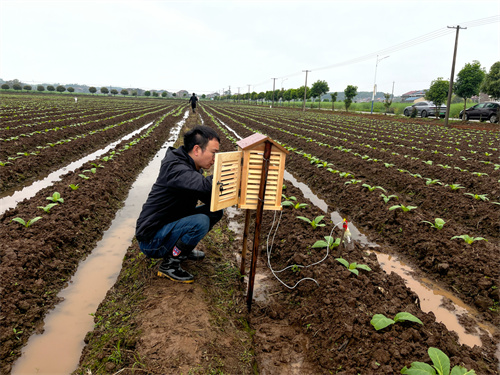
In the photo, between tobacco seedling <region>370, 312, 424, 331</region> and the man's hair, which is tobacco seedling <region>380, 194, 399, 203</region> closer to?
tobacco seedling <region>370, 312, 424, 331</region>

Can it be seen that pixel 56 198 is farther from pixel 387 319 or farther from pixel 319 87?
pixel 319 87

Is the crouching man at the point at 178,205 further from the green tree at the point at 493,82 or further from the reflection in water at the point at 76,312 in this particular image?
the green tree at the point at 493,82

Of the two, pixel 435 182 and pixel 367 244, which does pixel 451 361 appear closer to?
pixel 367 244

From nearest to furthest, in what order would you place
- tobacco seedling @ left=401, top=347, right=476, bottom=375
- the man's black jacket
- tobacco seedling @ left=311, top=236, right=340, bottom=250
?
1. tobacco seedling @ left=401, top=347, right=476, bottom=375
2. the man's black jacket
3. tobacco seedling @ left=311, top=236, right=340, bottom=250

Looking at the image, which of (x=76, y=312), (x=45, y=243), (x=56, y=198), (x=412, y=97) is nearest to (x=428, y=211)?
(x=76, y=312)

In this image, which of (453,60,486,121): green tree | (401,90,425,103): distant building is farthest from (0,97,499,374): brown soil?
(401,90,425,103): distant building

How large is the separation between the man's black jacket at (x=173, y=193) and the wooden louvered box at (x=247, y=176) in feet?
0.85

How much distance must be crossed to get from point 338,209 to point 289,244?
2.88 metres

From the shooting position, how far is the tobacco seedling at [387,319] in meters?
2.98

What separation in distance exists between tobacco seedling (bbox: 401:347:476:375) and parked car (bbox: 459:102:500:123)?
30.8 m

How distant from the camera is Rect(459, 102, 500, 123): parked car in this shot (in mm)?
25845

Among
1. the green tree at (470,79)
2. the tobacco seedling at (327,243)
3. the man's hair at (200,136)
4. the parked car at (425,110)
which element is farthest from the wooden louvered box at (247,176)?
the parked car at (425,110)

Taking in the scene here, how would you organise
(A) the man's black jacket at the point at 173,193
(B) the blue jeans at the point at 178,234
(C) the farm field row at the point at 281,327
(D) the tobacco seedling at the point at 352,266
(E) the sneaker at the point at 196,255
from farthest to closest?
(E) the sneaker at the point at 196,255 < (D) the tobacco seedling at the point at 352,266 < (B) the blue jeans at the point at 178,234 < (A) the man's black jacket at the point at 173,193 < (C) the farm field row at the point at 281,327

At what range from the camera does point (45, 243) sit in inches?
178
